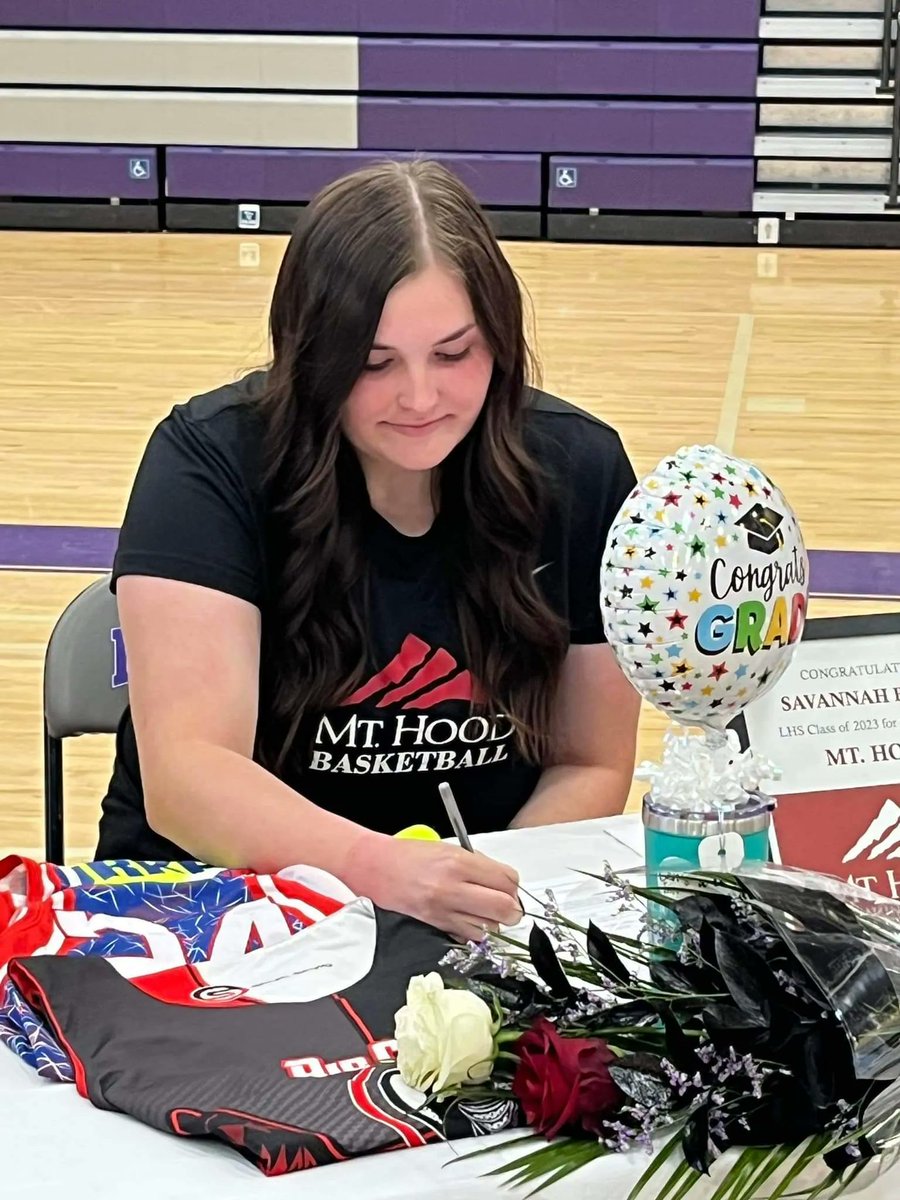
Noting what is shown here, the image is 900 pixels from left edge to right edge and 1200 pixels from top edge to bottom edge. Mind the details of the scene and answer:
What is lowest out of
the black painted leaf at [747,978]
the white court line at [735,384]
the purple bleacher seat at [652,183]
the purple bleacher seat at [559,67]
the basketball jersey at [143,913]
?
the white court line at [735,384]

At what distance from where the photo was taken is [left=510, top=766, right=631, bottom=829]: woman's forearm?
1980 millimetres

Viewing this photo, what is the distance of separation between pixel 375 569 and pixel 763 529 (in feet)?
2.34

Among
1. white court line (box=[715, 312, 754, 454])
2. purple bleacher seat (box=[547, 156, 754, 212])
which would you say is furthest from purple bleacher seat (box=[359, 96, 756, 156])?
white court line (box=[715, 312, 754, 454])

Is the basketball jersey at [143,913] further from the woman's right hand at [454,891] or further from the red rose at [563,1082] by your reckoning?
the red rose at [563,1082]

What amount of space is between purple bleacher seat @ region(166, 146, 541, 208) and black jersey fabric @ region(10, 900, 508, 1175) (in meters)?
9.69

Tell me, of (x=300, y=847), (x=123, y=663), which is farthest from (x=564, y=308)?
(x=300, y=847)

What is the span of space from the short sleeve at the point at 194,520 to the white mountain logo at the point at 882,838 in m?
0.68

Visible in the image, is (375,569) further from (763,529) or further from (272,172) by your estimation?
(272,172)

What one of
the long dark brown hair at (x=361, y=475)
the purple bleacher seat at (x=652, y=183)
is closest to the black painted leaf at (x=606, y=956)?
the long dark brown hair at (x=361, y=475)

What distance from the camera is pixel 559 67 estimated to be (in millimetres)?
10766

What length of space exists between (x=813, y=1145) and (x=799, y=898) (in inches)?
5.6

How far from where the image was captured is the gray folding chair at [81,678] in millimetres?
2256

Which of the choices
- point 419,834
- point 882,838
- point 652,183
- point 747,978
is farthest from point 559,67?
point 747,978

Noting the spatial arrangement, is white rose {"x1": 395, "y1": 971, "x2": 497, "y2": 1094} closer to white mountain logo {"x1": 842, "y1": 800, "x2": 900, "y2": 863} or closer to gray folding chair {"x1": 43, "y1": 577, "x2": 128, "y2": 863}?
white mountain logo {"x1": 842, "y1": 800, "x2": 900, "y2": 863}
